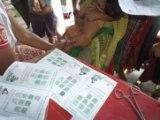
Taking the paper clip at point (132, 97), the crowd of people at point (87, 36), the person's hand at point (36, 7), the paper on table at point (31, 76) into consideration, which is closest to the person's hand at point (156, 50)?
the crowd of people at point (87, 36)

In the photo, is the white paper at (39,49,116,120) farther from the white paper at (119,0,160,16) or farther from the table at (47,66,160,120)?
the white paper at (119,0,160,16)

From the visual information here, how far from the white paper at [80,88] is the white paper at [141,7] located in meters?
0.24

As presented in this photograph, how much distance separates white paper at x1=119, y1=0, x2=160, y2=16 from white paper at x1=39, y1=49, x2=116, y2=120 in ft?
0.78

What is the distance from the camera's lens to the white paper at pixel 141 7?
84 centimetres

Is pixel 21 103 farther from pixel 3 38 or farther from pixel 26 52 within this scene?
pixel 26 52

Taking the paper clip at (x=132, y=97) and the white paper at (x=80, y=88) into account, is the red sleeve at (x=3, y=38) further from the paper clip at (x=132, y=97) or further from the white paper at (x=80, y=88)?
the paper clip at (x=132, y=97)

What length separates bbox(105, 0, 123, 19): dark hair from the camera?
0.91 metres

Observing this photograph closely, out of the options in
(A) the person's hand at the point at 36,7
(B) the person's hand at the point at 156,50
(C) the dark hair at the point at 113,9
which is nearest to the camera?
(C) the dark hair at the point at 113,9

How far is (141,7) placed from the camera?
2.89 feet

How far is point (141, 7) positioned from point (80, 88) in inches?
14.7

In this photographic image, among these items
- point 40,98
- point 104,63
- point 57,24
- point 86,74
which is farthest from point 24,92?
point 57,24

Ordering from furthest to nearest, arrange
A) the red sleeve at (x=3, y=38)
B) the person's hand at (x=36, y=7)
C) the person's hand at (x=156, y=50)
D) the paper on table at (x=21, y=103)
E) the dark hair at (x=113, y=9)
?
1. the person's hand at (x=36, y=7)
2. the person's hand at (x=156, y=50)
3. the dark hair at (x=113, y=9)
4. the red sleeve at (x=3, y=38)
5. the paper on table at (x=21, y=103)

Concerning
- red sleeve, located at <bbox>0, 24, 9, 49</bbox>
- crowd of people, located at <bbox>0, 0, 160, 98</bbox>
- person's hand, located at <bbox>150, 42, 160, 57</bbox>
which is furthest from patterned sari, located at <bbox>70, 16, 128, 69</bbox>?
red sleeve, located at <bbox>0, 24, 9, 49</bbox>

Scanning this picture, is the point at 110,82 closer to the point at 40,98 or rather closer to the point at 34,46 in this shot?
the point at 40,98
